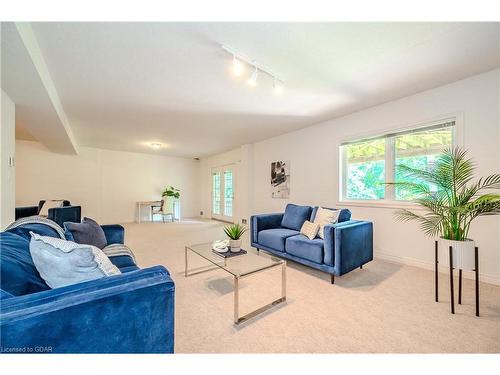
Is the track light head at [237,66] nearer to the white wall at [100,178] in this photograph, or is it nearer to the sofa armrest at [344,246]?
the sofa armrest at [344,246]

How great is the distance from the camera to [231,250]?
2303 millimetres

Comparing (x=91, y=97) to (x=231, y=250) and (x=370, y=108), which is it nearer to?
(x=231, y=250)

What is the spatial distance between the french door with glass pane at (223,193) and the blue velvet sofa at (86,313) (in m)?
5.84

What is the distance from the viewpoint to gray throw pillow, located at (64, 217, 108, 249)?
80.1 inches

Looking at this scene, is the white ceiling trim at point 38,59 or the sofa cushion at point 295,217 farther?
the sofa cushion at point 295,217

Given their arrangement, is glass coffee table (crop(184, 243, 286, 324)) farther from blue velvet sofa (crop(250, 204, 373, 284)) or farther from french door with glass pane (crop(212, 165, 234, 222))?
french door with glass pane (crop(212, 165, 234, 222))

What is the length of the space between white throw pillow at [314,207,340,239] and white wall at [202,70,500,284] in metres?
0.93

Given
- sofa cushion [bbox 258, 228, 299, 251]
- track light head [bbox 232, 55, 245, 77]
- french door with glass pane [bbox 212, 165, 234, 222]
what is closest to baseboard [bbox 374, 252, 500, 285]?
sofa cushion [bbox 258, 228, 299, 251]

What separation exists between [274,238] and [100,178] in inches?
235

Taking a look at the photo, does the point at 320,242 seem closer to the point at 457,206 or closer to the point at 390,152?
the point at 457,206

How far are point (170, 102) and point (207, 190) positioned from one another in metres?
5.11

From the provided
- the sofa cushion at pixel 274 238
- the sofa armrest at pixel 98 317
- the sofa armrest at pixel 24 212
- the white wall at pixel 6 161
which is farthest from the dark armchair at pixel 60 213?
the sofa armrest at pixel 98 317

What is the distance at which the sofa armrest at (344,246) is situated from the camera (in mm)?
2314
